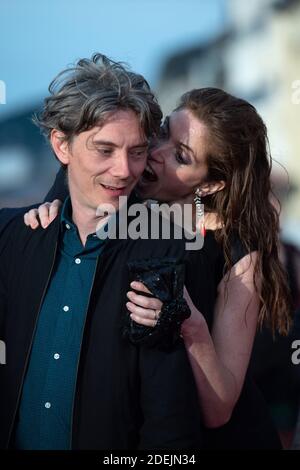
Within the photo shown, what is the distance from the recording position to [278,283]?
2.37 m

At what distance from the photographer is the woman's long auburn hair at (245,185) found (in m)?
2.37

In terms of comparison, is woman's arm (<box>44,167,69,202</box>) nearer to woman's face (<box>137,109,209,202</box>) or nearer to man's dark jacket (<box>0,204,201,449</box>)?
woman's face (<box>137,109,209,202</box>)

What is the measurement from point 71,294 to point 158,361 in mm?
278

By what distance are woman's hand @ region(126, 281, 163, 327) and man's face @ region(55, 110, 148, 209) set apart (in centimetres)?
26

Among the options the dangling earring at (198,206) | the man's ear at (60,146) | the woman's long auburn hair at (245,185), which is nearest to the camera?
the man's ear at (60,146)

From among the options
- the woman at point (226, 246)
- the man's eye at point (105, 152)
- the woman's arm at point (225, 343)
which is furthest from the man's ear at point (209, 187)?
the man's eye at point (105, 152)

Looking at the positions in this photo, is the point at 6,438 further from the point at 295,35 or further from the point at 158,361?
the point at 295,35

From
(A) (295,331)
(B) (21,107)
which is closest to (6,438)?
(A) (295,331)

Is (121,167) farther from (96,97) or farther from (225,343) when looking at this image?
(225,343)

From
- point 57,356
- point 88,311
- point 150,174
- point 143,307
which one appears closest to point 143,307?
point 143,307

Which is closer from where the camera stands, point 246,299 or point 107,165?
point 107,165

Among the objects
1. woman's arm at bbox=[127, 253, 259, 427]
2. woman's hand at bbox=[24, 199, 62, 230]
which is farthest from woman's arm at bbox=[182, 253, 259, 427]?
woman's hand at bbox=[24, 199, 62, 230]

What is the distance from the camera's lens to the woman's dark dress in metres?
2.18

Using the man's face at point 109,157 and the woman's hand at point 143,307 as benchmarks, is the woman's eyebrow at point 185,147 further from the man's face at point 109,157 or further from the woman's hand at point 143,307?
the woman's hand at point 143,307
